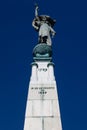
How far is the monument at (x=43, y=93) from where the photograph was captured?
2067cm

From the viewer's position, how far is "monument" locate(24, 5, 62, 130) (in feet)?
67.8

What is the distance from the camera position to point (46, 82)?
882 inches

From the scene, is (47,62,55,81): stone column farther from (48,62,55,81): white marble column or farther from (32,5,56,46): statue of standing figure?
(32,5,56,46): statue of standing figure

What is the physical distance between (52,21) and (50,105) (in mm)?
7193

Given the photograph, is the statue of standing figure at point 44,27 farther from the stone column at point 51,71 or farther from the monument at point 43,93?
the stone column at point 51,71

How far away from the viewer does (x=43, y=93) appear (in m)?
21.8

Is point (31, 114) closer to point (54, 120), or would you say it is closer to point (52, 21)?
point (54, 120)

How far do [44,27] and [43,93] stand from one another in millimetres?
5576

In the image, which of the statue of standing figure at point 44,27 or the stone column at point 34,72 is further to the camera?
the statue of standing figure at point 44,27

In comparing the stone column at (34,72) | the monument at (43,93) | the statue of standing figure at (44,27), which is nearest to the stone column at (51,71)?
the monument at (43,93)

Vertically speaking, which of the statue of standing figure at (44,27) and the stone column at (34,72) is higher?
the statue of standing figure at (44,27)

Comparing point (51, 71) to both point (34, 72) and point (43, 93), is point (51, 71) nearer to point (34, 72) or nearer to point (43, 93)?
point (34, 72)

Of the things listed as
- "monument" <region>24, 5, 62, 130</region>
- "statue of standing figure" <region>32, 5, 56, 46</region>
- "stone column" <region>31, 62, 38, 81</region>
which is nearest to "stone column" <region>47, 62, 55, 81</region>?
"monument" <region>24, 5, 62, 130</region>

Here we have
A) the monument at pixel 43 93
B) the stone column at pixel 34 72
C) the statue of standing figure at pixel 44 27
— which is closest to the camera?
the monument at pixel 43 93
